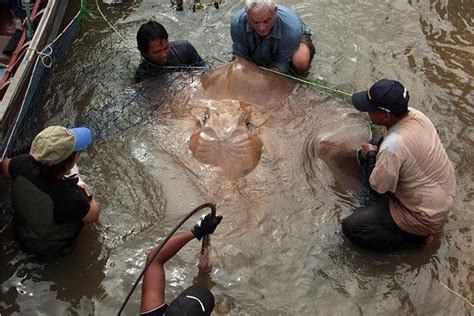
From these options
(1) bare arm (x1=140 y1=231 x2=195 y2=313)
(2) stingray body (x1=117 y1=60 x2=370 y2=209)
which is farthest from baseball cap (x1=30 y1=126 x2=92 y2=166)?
(2) stingray body (x1=117 y1=60 x2=370 y2=209)

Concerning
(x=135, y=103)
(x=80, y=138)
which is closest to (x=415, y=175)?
(x=80, y=138)

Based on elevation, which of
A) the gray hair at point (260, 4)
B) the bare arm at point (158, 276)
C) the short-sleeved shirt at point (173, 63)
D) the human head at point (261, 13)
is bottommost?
the bare arm at point (158, 276)

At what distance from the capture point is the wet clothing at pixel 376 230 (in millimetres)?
4730

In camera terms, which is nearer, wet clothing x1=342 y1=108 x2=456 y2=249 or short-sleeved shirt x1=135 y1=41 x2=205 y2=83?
wet clothing x1=342 y1=108 x2=456 y2=249

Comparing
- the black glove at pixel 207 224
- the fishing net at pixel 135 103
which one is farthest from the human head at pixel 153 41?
the black glove at pixel 207 224

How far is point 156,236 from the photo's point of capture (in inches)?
Result: 196

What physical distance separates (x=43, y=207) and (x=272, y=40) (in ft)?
A: 11.3

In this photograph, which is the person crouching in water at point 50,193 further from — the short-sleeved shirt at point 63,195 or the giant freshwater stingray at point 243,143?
the giant freshwater stingray at point 243,143

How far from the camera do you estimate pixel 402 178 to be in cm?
453

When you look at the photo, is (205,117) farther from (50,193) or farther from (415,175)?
(415,175)

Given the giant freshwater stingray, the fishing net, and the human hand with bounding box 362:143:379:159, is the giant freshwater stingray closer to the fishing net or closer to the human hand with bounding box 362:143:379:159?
the fishing net

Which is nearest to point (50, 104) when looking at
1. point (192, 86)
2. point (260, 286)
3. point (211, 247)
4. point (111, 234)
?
point (192, 86)

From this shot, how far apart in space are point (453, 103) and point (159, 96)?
3629mm

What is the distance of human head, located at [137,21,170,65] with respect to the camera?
5.84 m
